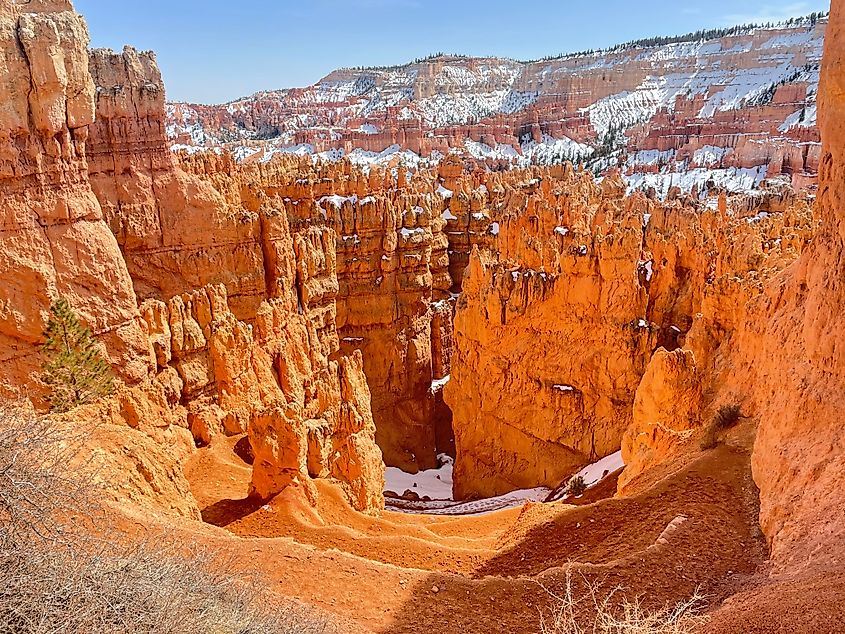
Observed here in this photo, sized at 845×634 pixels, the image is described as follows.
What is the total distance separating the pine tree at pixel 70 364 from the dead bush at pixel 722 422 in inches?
455

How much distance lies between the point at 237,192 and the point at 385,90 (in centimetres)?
14827

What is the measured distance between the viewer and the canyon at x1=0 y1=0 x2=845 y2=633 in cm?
714

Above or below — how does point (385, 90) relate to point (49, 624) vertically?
above

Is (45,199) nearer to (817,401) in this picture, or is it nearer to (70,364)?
(70,364)

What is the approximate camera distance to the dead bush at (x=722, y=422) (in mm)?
9961

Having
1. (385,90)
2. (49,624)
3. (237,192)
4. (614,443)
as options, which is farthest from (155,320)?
(385,90)

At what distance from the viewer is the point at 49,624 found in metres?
3.74

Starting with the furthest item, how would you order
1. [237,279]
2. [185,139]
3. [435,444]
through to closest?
[185,139] < [435,444] < [237,279]

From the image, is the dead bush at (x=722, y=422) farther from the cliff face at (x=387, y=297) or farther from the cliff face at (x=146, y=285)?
the cliff face at (x=387, y=297)

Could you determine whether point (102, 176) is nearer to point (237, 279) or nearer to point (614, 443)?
point (237, 279)

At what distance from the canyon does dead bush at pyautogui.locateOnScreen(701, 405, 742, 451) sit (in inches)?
6.9

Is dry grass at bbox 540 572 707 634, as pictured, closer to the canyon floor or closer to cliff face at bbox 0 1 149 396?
the canyon floor

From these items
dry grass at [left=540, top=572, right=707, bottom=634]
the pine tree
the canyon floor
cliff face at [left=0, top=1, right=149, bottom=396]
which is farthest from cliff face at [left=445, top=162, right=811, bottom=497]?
the pine tree

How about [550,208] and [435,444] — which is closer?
[550,208]
